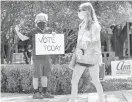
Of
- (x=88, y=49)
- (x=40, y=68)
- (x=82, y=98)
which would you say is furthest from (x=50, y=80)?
(x=88, y=49)

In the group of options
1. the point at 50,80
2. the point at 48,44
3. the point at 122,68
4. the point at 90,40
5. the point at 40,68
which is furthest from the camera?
the point at 122,68

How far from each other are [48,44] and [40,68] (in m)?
0.69

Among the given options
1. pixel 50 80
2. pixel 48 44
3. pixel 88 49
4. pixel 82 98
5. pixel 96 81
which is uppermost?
pixel 48 44

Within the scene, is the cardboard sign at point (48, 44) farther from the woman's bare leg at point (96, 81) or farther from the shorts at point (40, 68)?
the woman's bare leg at point (96, 81)

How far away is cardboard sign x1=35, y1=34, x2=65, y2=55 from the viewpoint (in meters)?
7.14

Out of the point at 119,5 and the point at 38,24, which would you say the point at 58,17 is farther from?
the point at 38,24

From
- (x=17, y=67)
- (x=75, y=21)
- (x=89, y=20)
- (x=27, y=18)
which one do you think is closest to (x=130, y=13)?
(x=75, y=21)

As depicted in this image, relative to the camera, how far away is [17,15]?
1111 centimetres

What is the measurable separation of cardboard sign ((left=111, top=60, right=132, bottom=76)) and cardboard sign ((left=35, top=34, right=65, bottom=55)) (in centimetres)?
422

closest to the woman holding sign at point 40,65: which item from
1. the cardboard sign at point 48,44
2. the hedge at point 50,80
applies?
the cardboard sign at point 48,44

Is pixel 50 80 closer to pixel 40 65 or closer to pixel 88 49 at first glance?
pixel 40 65

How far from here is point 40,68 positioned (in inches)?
276

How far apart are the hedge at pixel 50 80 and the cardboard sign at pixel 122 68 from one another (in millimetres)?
2610

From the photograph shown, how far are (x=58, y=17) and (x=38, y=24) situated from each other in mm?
4214
